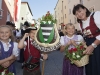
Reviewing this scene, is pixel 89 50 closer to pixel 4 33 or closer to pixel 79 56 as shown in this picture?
pixel 79 56

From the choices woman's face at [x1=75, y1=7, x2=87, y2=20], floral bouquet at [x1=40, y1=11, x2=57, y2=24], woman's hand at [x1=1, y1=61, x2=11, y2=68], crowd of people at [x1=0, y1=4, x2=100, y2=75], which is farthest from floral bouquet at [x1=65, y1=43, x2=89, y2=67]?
woman's hand at [x1=1, y1=61, x2=11, y2=68]

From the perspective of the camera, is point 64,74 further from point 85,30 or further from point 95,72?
point 85,30

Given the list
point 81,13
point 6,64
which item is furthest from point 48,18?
point 6,64

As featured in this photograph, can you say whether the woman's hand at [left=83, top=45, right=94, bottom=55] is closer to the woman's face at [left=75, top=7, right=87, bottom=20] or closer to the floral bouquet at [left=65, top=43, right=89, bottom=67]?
the floral bouquet at [left=65, top=43, right=89, bottom=67]

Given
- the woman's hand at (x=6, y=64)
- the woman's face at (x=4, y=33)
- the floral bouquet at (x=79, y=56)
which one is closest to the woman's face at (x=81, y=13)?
the floral bouquet at (x=79, y=56)

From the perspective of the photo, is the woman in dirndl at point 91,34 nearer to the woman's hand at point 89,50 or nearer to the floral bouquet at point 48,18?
the woman's hand at point 89,50

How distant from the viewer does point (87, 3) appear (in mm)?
18062

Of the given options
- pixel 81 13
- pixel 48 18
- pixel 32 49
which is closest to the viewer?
Result: pixel 48 18

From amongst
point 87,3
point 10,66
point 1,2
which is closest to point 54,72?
point 10,66

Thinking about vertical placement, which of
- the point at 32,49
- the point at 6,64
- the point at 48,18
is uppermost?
the point at 48,18

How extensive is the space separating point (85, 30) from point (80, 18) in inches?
8.6

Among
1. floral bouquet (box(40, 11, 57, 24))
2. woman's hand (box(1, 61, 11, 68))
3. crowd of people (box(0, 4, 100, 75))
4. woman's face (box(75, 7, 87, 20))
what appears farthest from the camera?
woman's face (box(75, 7, 87, 20))

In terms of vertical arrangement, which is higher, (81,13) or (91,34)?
(81,13)

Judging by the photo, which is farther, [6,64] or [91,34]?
[91,34]
